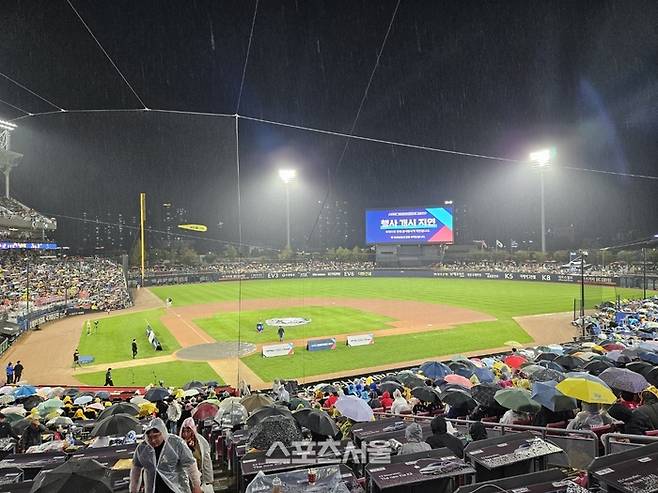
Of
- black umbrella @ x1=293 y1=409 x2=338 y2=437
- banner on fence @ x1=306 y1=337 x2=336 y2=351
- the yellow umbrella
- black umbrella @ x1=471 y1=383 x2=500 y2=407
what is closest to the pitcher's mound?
banner on fence @ x1=306 y1=337 x2=336 y2=351

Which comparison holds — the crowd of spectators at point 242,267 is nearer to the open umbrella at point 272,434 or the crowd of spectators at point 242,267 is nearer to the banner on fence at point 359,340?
the banner on fence at point 359,340

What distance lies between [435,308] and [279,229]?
18492 mm

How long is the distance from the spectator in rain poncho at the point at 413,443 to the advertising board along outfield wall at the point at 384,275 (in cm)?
4157

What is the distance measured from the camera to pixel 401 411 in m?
7.93

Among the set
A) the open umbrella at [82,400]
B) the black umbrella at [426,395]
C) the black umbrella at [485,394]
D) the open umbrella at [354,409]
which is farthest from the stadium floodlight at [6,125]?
the black umbrella at [485,394]

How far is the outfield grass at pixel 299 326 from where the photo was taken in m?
Result: 24.4

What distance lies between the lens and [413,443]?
420cm

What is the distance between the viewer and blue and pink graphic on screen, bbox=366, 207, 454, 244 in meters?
62.6

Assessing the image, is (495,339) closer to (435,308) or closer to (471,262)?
(435,308)

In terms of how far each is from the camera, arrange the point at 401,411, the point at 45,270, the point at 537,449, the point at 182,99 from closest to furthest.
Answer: the point at 537,449, the point at 401,411, the point at 182,99, the point at 45,270

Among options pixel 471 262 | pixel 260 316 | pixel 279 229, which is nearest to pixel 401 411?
pixel 260 316

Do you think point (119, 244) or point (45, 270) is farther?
point (119, 244)

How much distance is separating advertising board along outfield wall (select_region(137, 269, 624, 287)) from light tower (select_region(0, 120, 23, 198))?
17.1 metres

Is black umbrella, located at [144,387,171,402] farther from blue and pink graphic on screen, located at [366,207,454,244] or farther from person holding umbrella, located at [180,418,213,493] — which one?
blue and pink graphic on screen, located at [366,207,454,244]
